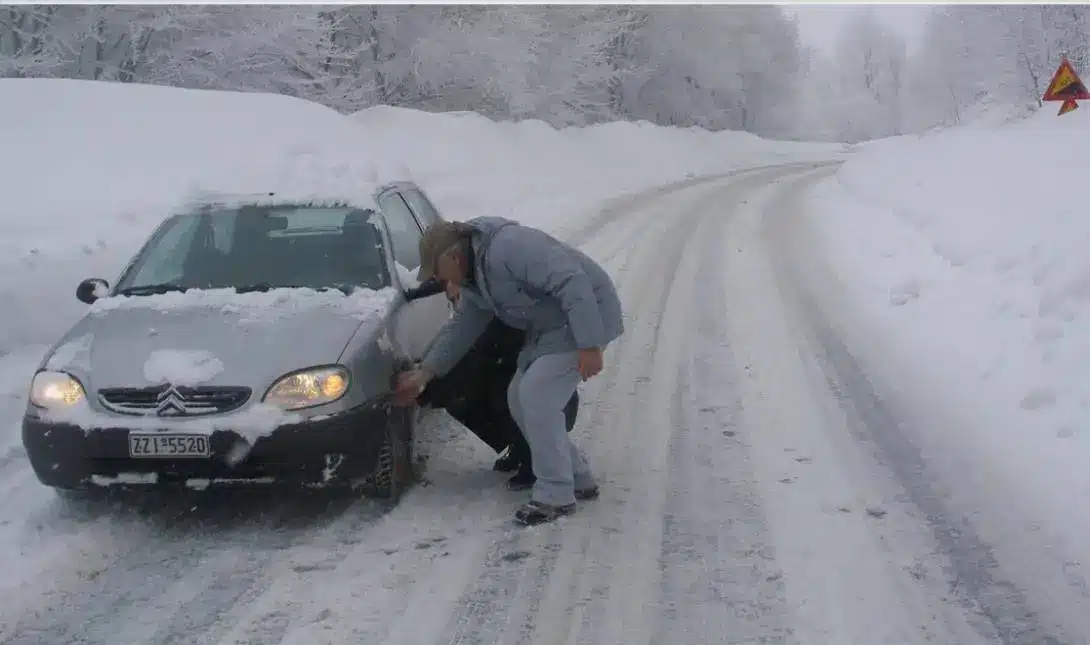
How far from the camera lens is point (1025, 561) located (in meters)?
4.12

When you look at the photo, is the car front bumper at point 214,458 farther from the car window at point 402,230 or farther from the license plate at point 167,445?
the car window at point 402,230

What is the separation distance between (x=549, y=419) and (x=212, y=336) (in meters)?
1.63

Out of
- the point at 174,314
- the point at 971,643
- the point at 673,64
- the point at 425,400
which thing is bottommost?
the point at 971,643

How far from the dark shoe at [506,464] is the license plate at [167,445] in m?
1.62

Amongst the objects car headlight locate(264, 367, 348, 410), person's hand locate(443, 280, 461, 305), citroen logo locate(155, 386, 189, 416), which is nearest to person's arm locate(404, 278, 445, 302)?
person's hand locate(443, 280, 461, 305)

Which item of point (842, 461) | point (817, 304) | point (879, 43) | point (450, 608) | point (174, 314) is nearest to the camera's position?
point (450, 608)

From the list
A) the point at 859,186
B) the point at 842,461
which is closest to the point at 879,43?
the point at 859,186


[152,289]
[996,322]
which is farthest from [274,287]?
[996,322]

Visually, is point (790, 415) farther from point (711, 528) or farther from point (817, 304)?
point (817, 304)

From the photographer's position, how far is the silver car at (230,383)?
4430 millimetres

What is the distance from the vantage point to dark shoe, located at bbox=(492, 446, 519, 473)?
5387mm

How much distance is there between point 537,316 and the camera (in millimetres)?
4734

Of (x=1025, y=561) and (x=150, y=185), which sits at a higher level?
(x=150, y=185)

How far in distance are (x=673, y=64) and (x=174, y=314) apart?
43092 millimetres
